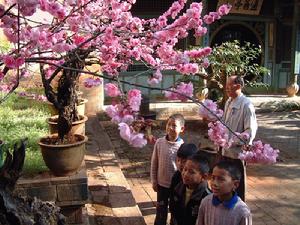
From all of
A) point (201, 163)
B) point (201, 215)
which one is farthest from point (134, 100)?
point (201, 215)

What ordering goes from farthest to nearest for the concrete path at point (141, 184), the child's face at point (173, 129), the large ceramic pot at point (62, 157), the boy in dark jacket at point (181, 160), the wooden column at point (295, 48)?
the wooden column at point (295, 48), the concrete path at point (141, 184), the large ceramic pot at point (62, 157), the child's face at point (173, 129), the boy in dark jacket at point (181, 160)

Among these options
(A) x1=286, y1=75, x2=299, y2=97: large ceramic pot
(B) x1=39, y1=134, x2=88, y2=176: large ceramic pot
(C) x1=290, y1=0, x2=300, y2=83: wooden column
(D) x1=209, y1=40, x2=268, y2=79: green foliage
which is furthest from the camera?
(C) x1=290, y1=0, x2=300, y2=83: wooden column

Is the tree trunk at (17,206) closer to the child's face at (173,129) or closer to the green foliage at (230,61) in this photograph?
the child's face at (173,129)

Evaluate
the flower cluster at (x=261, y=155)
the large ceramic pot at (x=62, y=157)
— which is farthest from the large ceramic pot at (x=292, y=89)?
the flower cluster at (x=261, y=155)

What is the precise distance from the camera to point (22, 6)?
2.56 m

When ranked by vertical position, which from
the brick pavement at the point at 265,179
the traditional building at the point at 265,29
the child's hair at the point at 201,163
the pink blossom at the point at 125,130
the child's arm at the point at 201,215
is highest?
the traditional building at the point at 265,29

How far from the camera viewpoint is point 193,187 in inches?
133

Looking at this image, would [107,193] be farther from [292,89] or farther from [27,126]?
[292,89]

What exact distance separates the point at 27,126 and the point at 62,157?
2551 millimetres

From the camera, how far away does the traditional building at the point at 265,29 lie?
13961 millimetres

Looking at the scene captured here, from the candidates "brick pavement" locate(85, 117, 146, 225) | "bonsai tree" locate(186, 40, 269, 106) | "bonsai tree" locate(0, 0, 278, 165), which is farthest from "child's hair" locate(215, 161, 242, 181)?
"bonsai tree" locate(186, 40, 269, 106)

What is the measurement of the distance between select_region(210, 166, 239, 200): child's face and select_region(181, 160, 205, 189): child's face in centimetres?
34

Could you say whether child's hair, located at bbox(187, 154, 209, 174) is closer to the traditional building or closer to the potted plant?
the potted plant

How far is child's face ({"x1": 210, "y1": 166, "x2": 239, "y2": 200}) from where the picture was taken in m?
2.93
